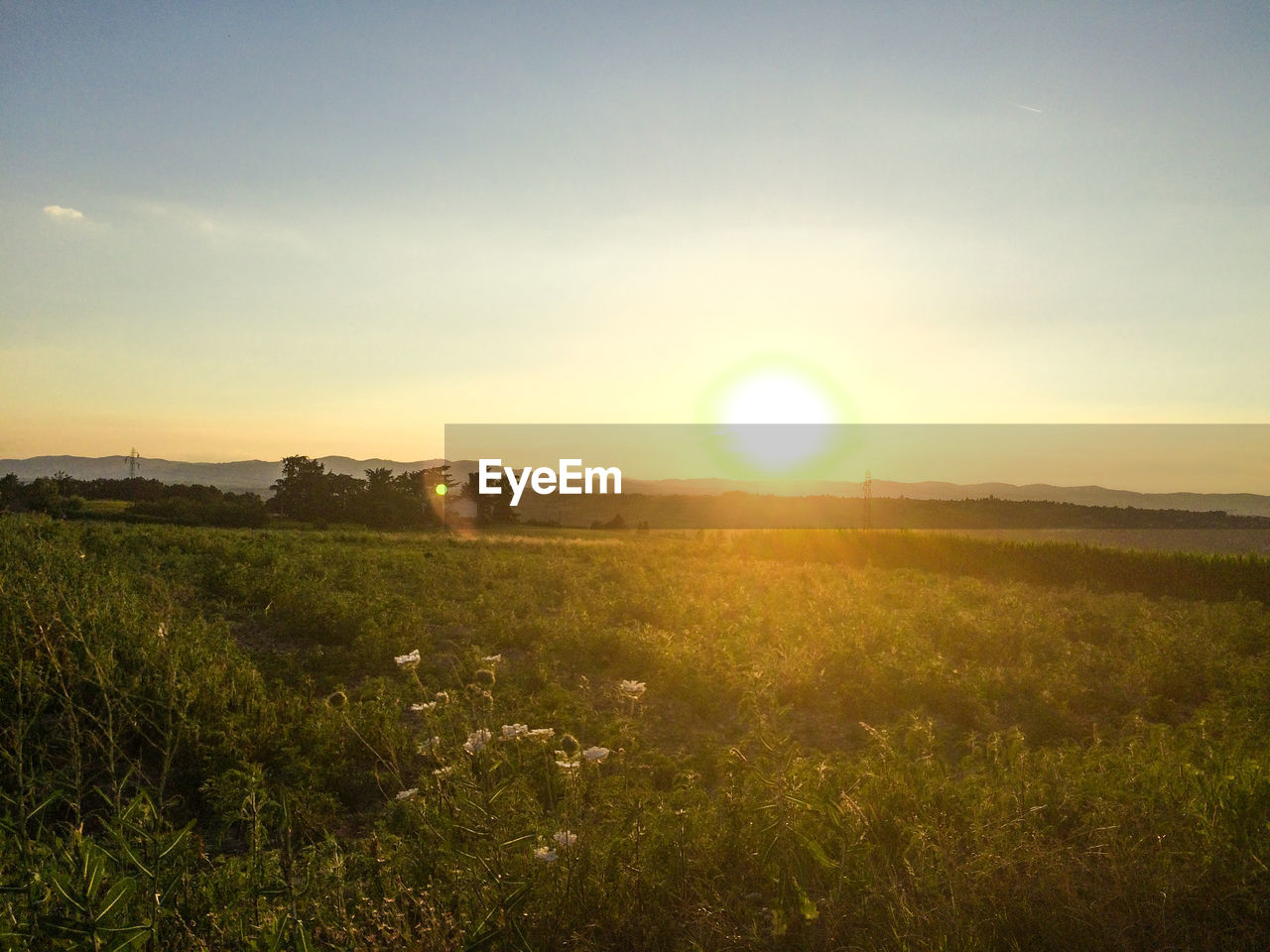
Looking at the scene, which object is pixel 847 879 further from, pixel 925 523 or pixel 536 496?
pixel 536 496

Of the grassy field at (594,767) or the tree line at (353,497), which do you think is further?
the tree line at (353,497)

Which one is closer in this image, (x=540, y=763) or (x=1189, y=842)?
(x=1189, y=842)

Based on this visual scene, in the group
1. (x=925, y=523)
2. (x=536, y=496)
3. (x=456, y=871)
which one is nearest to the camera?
(x=456, y=871)

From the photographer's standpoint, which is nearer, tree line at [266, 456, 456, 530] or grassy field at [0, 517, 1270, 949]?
grassy field at [0, 517, 1270, 949]

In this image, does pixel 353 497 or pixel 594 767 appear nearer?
pixel 594 767

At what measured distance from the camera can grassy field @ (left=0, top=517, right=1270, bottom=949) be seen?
295cm

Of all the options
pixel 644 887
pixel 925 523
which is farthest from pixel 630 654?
pixel 925 523

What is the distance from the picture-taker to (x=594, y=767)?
15.4 feet

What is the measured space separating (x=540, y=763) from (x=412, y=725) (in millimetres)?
2215

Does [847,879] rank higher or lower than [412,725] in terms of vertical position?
higher

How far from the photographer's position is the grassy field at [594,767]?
2.95 m

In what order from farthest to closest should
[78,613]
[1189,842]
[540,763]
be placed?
1. [78,613]
2. [540,763]
3. [1189,842]

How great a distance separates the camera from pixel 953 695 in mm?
8078

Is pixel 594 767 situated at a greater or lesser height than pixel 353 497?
lesser
